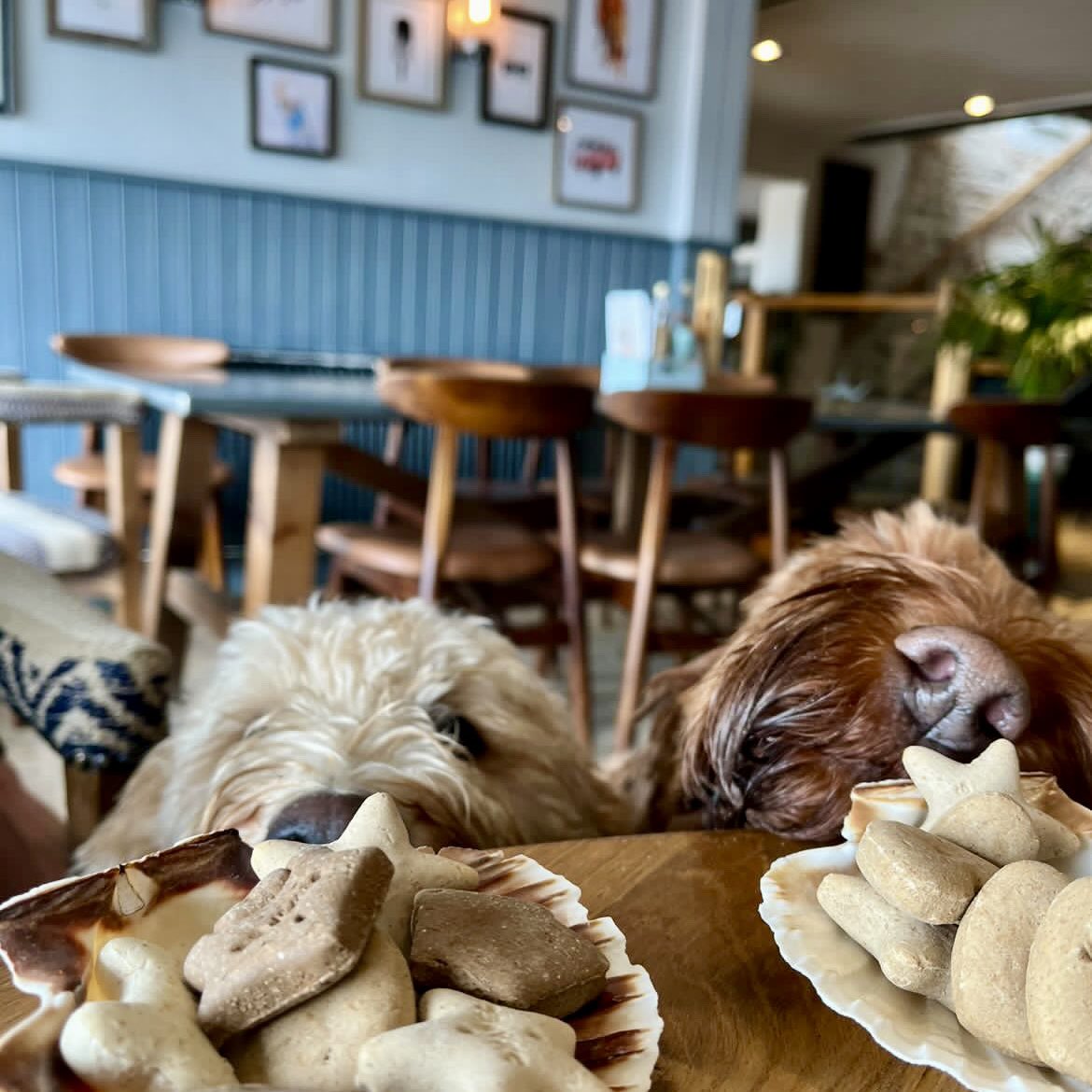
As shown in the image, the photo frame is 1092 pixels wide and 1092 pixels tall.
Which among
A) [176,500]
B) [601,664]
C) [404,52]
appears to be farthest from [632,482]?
[404,52]

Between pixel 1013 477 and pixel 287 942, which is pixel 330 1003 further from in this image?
pixel 1013 477

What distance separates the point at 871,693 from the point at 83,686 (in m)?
0.87

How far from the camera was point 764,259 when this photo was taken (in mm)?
6500

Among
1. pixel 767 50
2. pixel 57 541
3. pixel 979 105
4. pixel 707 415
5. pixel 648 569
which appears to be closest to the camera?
pixel 979 105

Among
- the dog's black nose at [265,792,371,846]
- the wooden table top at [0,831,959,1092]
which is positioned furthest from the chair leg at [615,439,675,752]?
the wooden table top at [0,831,959,1092]

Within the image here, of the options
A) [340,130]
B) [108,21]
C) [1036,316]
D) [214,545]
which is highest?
[108,21]

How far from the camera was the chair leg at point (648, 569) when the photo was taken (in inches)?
99.0

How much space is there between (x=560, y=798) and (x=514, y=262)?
4047mm

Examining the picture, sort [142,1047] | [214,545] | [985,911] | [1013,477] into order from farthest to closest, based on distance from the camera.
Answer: [214,545]
[1013,477]
[985,911]
[142,1047]

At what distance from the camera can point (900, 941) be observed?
51 centimetres

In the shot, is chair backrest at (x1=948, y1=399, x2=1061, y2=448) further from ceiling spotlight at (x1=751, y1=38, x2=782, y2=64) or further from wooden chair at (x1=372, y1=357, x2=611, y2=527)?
ceiling spotlight at (x1=751, y1=38, x2=782, y2=64)

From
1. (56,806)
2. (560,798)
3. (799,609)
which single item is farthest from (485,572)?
(799,609)

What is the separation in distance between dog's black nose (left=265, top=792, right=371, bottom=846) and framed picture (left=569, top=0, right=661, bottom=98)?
15.0ft

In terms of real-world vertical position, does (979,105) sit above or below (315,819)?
above
